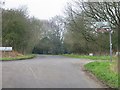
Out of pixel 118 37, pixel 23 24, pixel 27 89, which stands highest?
pixel 23 24

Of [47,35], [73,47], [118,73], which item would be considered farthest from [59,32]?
[118,73]

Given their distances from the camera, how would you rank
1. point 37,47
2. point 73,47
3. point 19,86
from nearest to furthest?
point 19,86, point 73,47, point 37,47

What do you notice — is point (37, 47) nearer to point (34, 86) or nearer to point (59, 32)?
point (59, 32)

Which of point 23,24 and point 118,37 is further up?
point 23,24

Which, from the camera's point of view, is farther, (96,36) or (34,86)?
(96,36)

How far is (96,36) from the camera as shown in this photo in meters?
38.9

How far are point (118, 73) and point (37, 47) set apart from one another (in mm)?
65323

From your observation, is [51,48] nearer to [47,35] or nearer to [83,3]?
[47,35]

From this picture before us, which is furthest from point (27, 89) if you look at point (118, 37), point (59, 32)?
point (59, 32)

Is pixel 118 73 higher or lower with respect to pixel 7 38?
lower

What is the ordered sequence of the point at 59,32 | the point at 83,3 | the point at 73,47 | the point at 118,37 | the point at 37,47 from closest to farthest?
the point at 118,37 → the point at 83,3 → the point at 73,47 → the point at 37,47 → the point at 59,32

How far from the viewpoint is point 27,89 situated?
37.3 feet

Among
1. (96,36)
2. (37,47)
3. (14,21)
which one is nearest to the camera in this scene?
(96,36)

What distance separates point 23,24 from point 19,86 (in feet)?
112
